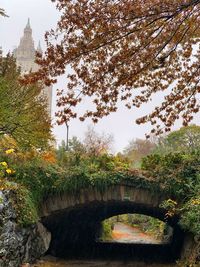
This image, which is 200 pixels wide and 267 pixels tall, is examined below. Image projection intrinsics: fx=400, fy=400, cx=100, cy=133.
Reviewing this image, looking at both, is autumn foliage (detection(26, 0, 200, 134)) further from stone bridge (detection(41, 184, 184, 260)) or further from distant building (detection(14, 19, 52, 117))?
distant building (detection(14, 19, 52, 117))

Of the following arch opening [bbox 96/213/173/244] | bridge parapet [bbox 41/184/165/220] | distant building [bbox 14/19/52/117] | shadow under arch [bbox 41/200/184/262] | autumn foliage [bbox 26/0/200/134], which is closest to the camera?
autumn foliage [bbox 26/0/200/134]

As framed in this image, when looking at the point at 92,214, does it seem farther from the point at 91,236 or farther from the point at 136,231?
the point at 136,231

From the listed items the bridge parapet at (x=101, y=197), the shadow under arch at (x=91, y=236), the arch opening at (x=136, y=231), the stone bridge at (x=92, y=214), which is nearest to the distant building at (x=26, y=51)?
the arch opening at (x=136, y=231)

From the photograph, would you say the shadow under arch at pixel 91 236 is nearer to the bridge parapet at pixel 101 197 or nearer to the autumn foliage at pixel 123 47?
the bridge parapet at pixel 101 197

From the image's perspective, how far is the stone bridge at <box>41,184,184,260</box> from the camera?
1115 centimetres

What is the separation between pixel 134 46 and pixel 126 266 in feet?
24.7

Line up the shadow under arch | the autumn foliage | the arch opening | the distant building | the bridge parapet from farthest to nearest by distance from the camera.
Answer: the distant building → the arch opening → the shadow under arch → the bridge parapet → the autumn foliage

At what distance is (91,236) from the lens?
17703 mm

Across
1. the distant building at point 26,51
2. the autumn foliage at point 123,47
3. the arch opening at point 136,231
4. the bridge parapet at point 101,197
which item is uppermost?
the distant building at point 26,51

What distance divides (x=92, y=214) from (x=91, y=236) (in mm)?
3407

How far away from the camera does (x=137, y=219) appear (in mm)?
33219

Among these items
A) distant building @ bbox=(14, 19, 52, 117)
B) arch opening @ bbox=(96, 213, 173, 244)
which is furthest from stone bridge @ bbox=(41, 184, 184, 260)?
distant building @ bbox=(14, 19, 52, 117)

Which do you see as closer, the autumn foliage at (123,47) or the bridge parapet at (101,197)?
the autumn foliage at (123,47)

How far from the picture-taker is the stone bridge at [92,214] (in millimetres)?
11148
